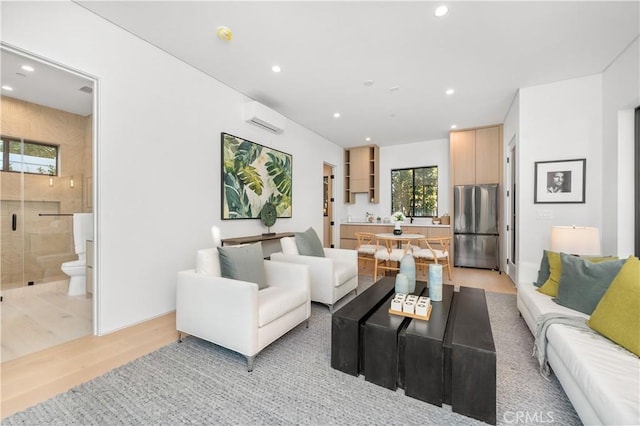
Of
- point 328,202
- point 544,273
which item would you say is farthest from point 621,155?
point 328,202

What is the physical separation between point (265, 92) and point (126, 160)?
80.0 inches

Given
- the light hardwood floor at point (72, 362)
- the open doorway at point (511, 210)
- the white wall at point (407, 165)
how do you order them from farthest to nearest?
the white wall at point (407, 165) < the open doorway at point (511, 210) < the light hardwood floor at point (72, 362)

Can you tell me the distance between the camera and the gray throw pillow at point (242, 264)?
2174 mm

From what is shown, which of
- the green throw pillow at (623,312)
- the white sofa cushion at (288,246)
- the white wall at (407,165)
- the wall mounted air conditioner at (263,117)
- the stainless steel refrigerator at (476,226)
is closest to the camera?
the green throw pillow at (623,312)

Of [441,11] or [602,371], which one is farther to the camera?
[441,11]

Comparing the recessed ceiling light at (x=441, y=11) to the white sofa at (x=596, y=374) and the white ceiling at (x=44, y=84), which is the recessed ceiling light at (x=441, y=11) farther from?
the white ceiling at (x=44, y=84)

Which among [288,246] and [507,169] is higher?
[507,169]

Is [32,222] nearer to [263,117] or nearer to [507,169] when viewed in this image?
[263,117]

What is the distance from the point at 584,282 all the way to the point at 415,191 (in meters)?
4.55

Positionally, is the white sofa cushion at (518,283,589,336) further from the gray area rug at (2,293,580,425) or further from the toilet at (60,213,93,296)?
the toilet at (60,213,93,296)

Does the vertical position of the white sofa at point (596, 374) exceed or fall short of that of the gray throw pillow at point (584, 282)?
it falls short

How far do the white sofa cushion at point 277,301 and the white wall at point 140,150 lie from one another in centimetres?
129

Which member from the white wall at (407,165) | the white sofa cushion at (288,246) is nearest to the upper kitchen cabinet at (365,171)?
the white wall at (407,165)

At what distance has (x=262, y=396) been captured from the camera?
1569mm
